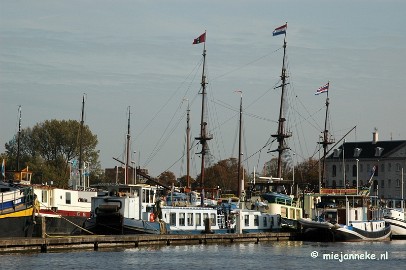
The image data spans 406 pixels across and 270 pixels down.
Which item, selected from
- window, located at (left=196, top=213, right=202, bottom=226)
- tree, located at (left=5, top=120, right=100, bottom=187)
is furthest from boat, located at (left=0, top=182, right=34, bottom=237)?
tree, located at (left=5, top=120, right=100, bottom=187)

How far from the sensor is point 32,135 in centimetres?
17950

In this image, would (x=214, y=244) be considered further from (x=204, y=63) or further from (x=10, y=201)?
(x=204, y=63)

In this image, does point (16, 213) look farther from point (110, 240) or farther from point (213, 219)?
point (213, 219)

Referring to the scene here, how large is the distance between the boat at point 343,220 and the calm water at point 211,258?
30.7 ft

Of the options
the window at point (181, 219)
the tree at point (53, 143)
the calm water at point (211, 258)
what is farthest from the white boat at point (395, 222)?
the tree at point (53, 143)

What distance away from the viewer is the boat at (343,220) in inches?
3743

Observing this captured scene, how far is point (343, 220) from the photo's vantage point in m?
97.9

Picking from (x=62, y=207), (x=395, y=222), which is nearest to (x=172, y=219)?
(x=62, y=207)

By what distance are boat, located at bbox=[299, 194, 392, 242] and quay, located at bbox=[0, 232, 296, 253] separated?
5395 mm

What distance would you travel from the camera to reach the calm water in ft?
203

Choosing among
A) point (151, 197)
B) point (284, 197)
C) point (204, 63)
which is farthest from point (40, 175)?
point (151, 197)

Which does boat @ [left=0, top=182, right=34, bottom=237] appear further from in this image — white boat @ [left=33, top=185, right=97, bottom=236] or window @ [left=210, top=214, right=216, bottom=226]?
window @ [left=210, top=214, right=216, bottom=226]

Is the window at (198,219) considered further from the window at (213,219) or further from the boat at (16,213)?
the boat at (16,213)

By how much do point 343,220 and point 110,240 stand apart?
32.5 meters
